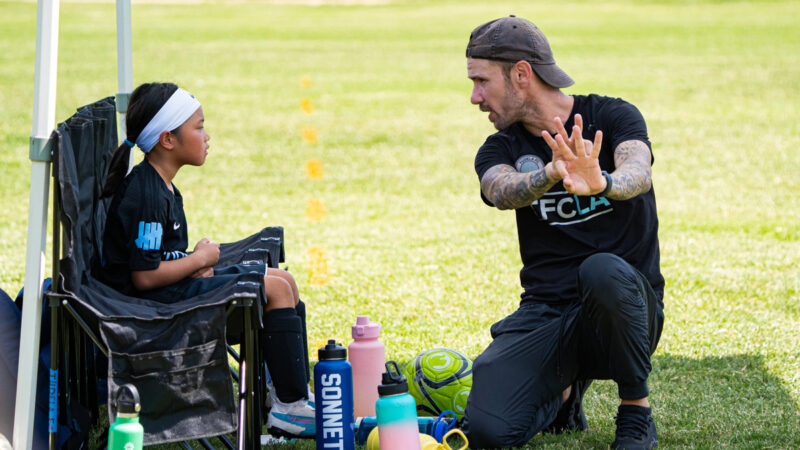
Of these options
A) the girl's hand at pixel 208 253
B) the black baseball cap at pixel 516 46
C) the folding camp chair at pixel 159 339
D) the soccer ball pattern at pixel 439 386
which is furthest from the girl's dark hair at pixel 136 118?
the soccer ball pattern at pixel 439 386

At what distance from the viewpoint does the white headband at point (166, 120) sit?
4035 millimetres

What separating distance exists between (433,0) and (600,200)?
45.8 meters

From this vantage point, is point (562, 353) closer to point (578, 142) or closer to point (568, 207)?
point (568, 207)

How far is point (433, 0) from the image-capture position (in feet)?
160

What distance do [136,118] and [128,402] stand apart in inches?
50.6

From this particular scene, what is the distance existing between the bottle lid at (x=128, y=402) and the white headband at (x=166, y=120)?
1.11 m

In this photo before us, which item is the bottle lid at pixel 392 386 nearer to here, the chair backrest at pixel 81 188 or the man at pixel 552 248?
the man at pixel 552 248

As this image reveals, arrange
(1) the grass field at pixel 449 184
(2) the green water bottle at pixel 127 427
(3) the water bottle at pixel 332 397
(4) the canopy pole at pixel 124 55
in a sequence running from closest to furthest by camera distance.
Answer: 1. (2) the green water bottle at pixel 127 427
2. (3) the water bottle at pixel 332 397
3. (4) the canopy pole at pixel 124 55
4. (1) the grass field at pixel 449 184

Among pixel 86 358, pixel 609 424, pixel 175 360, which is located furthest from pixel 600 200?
pixel 86 358

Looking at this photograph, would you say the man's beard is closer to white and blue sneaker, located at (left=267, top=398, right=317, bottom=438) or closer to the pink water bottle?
the pink water bottle

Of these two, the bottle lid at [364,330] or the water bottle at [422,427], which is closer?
the water bottle at [422,427]

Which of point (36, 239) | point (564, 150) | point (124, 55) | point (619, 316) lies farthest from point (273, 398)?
point (124, 55)

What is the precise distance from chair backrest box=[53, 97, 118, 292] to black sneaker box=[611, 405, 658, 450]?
2.02 m

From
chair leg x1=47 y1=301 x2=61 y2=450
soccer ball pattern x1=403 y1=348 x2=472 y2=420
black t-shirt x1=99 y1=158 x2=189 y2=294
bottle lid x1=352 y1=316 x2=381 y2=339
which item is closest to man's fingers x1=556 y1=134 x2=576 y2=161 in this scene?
bottle lid x1=352 y1=316 x2=381 y2=339
